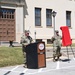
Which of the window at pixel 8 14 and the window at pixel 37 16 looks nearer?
the window at pixel 8 14

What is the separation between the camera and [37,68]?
1650cm

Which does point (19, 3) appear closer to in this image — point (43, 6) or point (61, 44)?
point (43, 6)

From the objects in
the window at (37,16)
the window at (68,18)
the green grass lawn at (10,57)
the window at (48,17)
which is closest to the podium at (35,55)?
the green grass lawn at (10,57)

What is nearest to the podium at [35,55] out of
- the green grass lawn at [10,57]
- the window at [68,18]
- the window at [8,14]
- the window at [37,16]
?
the green grass lawn at [10,57]

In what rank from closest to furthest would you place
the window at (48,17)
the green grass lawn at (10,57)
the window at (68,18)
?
1. the green grass lawn at (10,57)
2. the window at (48,17)
3. the window at (68,18)

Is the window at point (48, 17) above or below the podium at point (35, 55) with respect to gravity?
above

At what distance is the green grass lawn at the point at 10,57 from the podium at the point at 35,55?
2.16m

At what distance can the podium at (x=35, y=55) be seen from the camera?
16.5 meters

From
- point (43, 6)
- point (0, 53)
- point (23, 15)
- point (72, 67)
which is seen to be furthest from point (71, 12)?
point (72, 67)

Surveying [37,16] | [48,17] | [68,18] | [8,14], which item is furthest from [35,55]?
[68,18]

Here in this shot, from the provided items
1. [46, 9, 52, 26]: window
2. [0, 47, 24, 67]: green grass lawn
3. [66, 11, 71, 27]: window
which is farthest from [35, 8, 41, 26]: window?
[0, 47, 24, 67]: green grass lawn

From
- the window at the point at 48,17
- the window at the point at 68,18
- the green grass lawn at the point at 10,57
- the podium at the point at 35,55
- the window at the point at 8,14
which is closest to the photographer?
the podium at the point at 35,55

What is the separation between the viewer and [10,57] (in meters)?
19.8

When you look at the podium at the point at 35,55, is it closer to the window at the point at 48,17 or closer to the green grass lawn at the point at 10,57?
→ the green grass lawn at the point at 10,57
